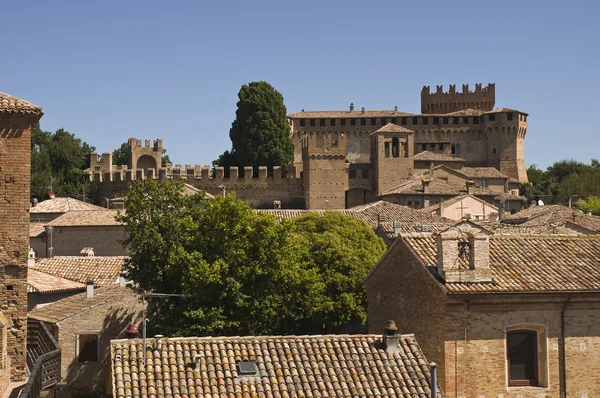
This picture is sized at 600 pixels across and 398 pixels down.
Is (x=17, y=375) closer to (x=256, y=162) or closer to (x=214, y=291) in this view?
(x=214, y=291)

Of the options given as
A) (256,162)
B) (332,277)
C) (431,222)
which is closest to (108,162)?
(256,162)

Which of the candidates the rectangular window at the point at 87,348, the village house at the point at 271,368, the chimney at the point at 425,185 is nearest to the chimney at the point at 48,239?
the rectangular window at the point at 87,348

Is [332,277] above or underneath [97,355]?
above

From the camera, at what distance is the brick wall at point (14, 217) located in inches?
702

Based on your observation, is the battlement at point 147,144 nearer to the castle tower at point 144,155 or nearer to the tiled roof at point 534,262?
the castle tower at point 144,155

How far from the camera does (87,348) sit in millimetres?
24359

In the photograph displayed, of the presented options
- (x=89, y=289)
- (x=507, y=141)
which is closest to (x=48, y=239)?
(x=89, y=289)

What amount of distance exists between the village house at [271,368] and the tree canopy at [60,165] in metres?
61.6

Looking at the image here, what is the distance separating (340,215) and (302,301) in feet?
39.1

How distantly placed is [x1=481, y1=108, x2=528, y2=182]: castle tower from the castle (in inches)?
3.9

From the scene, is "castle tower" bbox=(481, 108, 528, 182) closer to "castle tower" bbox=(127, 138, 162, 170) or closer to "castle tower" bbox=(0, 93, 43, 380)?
"castle tower" bbox=(127, 138, 162, 170)

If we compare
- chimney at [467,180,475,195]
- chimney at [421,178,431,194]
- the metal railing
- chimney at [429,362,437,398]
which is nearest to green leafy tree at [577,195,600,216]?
chimney at [467,180,475,195]

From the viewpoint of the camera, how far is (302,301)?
2467cm

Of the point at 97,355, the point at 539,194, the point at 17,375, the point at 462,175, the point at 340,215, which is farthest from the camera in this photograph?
the point at 539,194
